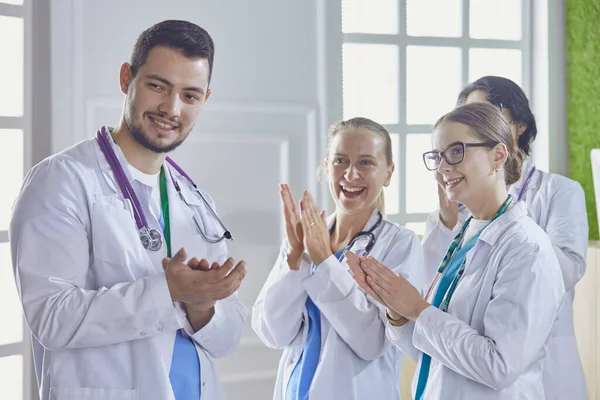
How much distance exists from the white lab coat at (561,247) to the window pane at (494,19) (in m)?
1.41

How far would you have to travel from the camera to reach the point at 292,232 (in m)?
2.31

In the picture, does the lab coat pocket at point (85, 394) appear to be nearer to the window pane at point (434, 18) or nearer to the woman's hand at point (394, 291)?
the woman's hand at point (394, 291)

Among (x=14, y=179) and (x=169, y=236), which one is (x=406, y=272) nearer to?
(x=169, y=236)

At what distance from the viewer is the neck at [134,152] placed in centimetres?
188

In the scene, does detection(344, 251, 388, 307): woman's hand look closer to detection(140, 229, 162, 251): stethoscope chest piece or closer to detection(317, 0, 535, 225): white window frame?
detection(140, 229, 162, 251): stethoscope chest piece

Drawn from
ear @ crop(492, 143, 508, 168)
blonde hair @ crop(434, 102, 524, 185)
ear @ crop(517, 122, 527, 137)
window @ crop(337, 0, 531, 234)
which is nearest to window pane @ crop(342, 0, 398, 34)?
window @ crop(337, 0, 531, 234)

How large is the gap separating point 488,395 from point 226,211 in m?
1.64

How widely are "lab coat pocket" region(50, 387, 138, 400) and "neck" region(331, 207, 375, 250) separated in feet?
3.24

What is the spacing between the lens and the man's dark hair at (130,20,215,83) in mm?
1835

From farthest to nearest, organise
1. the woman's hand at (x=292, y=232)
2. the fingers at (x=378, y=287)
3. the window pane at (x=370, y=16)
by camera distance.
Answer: the window pane at (x=370, y=16)
the woman's hand at (x=292, y=232)
the fingers at (x=378, y=287)

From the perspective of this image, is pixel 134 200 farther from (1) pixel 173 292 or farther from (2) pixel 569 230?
(2) pixel 569 230

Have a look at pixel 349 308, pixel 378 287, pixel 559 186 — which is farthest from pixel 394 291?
pixel 559 186

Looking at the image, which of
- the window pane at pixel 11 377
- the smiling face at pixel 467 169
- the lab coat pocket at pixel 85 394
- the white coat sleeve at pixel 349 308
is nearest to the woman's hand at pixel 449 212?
the white coat sleeve at pixel 349 308

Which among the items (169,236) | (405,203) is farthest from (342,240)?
(405,203)
